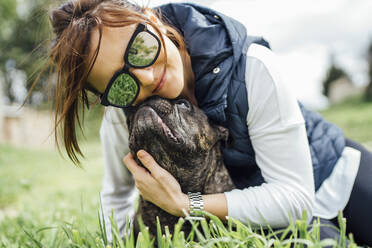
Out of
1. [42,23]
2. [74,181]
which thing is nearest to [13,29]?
[74,181]

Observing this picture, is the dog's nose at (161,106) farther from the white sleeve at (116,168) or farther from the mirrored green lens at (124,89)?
the white sleeve at (116,168)

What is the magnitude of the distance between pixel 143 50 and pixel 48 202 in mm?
2945

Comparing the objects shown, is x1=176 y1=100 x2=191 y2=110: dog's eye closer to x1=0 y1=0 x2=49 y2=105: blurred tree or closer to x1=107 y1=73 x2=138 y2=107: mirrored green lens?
x1=107 y1=73 x2=138 y2=107: mirrored green lens

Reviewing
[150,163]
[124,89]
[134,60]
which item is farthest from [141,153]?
[134,60]

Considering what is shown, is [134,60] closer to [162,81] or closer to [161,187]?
[162,81]

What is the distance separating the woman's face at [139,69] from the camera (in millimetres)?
1571

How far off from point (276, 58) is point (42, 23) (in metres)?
1.53

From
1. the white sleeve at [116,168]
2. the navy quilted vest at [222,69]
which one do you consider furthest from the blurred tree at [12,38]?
the navy quilted vest at [222,69]

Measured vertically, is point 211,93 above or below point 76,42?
below

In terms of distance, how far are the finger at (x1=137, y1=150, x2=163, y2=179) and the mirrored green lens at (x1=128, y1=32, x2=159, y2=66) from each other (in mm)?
467

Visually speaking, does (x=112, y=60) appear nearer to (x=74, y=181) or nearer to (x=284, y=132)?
(x=284, y=132)

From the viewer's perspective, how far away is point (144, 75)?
160cm

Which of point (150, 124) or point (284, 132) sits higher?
point (150, 124)

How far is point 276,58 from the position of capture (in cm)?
197
